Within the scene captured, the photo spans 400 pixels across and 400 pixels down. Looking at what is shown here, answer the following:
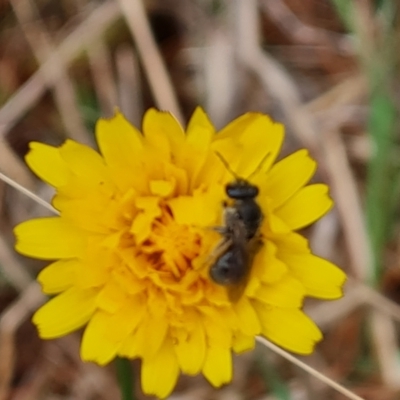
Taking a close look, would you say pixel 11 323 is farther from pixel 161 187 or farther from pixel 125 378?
pixel 161 187

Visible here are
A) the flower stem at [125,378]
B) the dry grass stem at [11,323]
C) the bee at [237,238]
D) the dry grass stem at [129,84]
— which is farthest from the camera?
the dry grass stem at [129,84]

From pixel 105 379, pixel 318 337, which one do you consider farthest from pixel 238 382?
pixel 318 337

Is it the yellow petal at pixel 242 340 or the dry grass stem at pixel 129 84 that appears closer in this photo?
the yellow petal at pixel 242 340

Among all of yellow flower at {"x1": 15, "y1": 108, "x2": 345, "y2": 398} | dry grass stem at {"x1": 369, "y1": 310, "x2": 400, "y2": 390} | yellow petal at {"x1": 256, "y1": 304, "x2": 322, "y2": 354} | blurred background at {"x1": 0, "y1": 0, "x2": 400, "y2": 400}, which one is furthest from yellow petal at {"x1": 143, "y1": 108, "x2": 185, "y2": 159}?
dry grass stem at {"x1": 369, "y1": 310, "x2": 400, "y2": 390}

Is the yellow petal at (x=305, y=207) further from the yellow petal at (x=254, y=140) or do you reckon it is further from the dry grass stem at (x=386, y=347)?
the dry grass stem at (x=386, y=347)

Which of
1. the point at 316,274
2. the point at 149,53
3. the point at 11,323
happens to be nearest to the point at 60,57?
the point at 149,53

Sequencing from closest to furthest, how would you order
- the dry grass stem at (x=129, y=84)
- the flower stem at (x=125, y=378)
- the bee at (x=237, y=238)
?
the bee at (x=237, y=238) → the flower stem at (x=125, y=378) → the dry grass stem at (x=129, y=84)

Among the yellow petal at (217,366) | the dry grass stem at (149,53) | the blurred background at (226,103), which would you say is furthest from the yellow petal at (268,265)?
the dry grass stem at (149,53)
